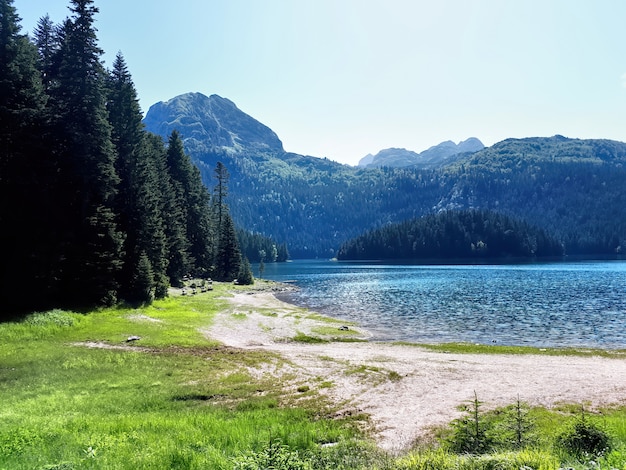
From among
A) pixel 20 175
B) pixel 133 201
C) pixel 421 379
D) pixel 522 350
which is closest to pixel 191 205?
pixel 133 201

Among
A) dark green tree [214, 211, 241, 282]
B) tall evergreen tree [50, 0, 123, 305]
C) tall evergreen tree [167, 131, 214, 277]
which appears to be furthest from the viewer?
dark green tree [214, 211, 241, 282]

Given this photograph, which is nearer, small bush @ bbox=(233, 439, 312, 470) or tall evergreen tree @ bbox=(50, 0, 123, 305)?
small bush @ bbox=(233, 439, 312, 470)

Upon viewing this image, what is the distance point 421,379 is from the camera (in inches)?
1020

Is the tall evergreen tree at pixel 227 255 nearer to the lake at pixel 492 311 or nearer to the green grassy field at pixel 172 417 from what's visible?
the lake at pixel 492 311

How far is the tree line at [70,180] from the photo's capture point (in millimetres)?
39031

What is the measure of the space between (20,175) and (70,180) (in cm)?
611

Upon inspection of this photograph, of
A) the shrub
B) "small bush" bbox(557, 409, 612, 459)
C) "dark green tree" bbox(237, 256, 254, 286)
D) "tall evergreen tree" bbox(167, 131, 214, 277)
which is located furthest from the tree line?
"dark green tree" bbox(237, 256, 254, 286)

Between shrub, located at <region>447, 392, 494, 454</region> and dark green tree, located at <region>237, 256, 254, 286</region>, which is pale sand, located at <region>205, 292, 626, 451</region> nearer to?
shrub, located at <region>447, 392, 494, 454</region>

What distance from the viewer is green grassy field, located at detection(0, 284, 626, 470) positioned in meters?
10.7

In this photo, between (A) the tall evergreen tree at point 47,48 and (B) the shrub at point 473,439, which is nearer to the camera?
(B) the shrub at point 473,439

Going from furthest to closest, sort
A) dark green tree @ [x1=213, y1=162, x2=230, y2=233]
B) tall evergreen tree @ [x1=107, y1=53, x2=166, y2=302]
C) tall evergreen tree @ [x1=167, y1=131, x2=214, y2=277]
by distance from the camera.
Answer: dark green tree @ [x1=213, y1=162, x2=230, y2=233] < tall evergreen tree @ [x1=167, y1=131, x2=214, y2=277] < tall evergreen tree @ [x1=107, y1=53, x2=166, y2=302]

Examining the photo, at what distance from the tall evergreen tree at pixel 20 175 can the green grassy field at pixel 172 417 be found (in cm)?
512

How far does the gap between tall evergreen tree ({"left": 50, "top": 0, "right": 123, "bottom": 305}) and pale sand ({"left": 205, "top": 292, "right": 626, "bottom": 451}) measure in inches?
620

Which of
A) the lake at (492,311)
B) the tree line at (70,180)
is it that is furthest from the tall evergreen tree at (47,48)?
the lake at (492,311)
